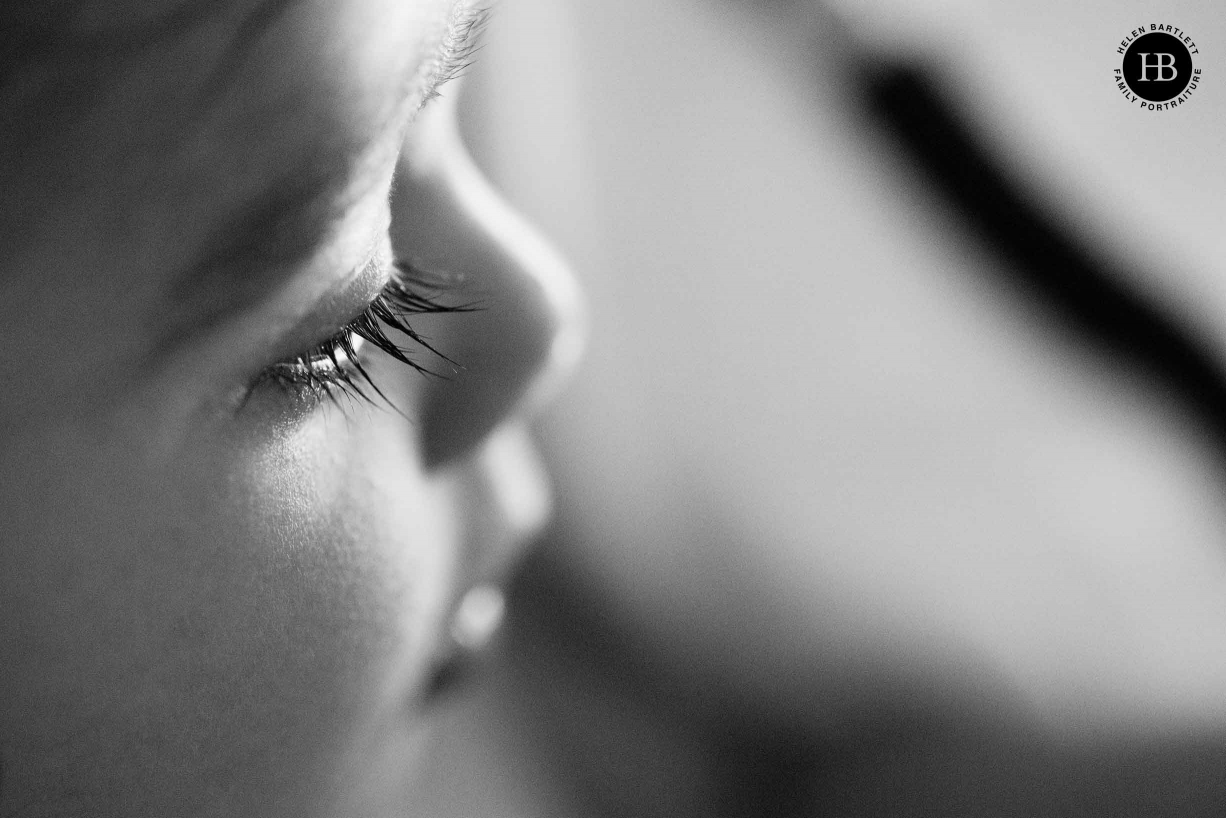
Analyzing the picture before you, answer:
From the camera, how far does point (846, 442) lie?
583mm

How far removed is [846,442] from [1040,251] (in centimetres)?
13

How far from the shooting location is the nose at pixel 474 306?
0.30 metres

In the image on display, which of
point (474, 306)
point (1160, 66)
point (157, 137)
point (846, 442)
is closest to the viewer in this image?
point (157, 137)

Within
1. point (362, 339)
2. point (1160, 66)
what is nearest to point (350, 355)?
point (362, 339)

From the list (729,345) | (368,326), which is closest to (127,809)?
(368,326)

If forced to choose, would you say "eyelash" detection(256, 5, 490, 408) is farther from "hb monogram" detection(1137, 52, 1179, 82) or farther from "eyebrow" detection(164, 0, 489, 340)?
"hb monogram" detection(1137, 52, 1179, 82)

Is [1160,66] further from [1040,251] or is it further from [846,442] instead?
[846,442]

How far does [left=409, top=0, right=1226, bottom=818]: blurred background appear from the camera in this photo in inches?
20.0

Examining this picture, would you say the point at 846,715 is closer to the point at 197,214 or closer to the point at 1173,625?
the point at 1173,625

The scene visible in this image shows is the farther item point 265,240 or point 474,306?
point 474,306

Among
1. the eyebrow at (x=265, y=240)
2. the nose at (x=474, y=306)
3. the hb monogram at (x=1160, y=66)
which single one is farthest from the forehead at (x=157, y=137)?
A: the hb monogram at (x=1160, y=66)

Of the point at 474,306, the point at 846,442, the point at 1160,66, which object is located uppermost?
the point at 1160,66

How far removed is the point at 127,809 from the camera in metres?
0.20

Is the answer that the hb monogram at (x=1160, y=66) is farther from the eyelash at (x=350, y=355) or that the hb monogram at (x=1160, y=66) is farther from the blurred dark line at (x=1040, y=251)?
the eyelash at (x=350, y=355)
